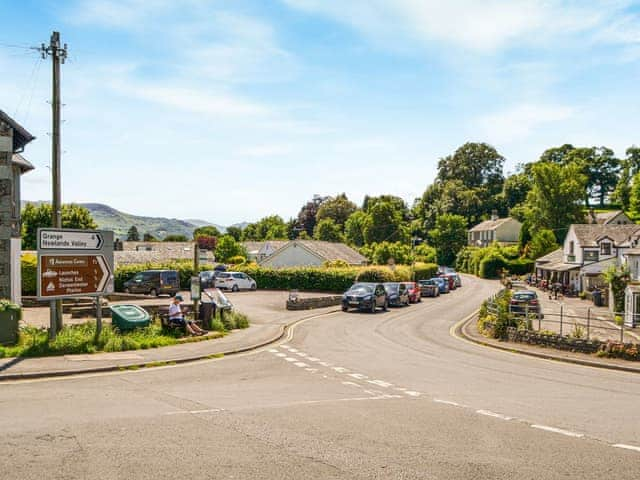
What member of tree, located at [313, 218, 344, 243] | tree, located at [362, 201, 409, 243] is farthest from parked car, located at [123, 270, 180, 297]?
tree, located at [313, 218, 344, 243]

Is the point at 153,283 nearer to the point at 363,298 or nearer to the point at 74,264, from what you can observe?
the point at 363,298

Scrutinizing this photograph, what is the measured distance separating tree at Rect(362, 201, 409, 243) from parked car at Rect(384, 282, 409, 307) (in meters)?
61.9

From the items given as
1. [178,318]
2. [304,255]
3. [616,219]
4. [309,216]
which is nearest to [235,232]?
[309,216]

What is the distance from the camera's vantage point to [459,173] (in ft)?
458

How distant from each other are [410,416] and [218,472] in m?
4.49

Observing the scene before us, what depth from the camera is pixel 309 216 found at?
477 ft

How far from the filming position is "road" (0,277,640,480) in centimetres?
789

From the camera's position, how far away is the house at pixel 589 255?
60.7 m

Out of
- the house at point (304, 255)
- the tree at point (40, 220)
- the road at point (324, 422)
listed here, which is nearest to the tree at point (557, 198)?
the house at point (304, 255)

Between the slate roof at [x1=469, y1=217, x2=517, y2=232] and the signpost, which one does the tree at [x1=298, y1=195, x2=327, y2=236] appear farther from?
the signpost

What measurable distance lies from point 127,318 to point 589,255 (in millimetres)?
58005

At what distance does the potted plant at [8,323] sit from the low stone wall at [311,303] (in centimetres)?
2225

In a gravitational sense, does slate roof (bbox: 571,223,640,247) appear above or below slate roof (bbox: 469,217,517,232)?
below

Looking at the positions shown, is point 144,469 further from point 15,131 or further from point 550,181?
point 550,181
